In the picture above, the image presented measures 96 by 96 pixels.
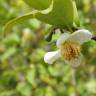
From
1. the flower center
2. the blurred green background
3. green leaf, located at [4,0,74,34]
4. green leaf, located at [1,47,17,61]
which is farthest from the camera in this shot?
green leaf, located at [1,47,17,61]

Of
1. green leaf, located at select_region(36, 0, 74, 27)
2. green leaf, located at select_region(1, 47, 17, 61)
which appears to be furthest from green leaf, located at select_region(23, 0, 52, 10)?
green leaf, located at select_region(1, 47, 17, 61)

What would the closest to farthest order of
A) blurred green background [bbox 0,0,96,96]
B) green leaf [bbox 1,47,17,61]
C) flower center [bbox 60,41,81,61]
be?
flower center [bbox 60,41,81,61] < blurred green background [bbox 0,0,96,96] < green leaf [bbox 1,47,17,61]

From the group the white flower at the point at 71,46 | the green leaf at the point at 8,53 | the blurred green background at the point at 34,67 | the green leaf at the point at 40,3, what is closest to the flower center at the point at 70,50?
the white flower at the point at 71,46

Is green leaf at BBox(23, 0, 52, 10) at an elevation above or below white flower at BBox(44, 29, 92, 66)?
above

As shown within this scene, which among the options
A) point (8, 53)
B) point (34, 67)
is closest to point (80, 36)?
point (34, 67)

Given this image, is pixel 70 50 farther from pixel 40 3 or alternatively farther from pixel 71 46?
pixel 40 3

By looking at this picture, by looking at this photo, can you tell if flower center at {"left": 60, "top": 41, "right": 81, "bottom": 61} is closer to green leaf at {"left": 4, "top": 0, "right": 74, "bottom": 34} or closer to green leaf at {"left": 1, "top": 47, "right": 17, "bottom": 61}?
green leaf at {"left": 4, "top": 0, "right": 74, "bottom": 34}

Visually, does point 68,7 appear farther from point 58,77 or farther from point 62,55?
point 58,77
